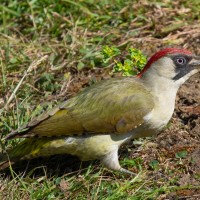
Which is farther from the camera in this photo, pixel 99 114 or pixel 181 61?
pixel 181 61

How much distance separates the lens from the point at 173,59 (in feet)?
17.5

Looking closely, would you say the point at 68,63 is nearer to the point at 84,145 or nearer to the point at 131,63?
the point at 131,63

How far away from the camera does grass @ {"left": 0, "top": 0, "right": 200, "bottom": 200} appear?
5088 mm

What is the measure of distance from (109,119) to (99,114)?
90mm

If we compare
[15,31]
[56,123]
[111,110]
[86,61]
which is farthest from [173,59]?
[15,31]

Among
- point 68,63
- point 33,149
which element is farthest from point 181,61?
point 68,63

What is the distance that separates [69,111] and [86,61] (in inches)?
56.8

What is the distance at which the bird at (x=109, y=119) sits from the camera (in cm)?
521

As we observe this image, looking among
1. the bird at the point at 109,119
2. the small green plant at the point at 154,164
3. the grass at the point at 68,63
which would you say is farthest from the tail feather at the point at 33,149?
the small green plant at the point at 154,164

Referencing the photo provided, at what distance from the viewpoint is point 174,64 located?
17.6 feet

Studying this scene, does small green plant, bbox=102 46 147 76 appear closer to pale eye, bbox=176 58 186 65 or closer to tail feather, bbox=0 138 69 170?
pale eye, bbox=176 58 186 65

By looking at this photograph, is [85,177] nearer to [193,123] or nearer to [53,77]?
[193,123]

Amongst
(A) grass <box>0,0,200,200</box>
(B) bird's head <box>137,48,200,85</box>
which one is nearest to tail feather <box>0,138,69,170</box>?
(A) grass <box>0,0,200,200</box>

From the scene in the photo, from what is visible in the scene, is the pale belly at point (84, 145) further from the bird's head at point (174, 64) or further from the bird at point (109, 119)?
the bird's head at point (174, 64)
